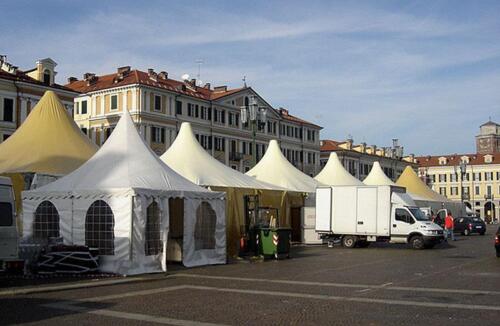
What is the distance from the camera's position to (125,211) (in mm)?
17344

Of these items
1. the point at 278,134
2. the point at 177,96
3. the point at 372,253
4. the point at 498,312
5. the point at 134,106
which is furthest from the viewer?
the point at 278,134

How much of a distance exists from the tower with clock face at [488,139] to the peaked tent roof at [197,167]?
451 ft

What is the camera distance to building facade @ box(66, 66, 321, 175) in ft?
211

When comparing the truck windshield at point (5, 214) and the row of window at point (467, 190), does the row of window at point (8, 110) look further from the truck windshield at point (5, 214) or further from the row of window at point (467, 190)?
the row of window at point (467, 190)

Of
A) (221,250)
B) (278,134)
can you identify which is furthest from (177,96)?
(221,250)

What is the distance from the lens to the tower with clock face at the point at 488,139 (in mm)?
151375

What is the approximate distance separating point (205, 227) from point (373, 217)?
1129 centimetres

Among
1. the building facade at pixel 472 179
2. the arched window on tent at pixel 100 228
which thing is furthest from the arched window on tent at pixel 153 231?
the building facade at pixel 472 179

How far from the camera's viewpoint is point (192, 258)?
19.7m

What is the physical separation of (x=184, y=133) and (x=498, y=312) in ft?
63.1

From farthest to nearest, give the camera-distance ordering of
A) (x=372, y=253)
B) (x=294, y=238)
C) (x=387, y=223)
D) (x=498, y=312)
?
1. (x=294, y=238)
2. (x=387, y=223)
3. (x=372, y=253)
4. (x=498, y=312)

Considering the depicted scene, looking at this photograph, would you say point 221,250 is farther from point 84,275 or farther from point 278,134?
point 278,134

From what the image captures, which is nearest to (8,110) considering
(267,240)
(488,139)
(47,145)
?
(47,145)

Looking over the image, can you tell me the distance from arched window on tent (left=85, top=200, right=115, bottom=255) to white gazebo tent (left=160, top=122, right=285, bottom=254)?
177 inches
